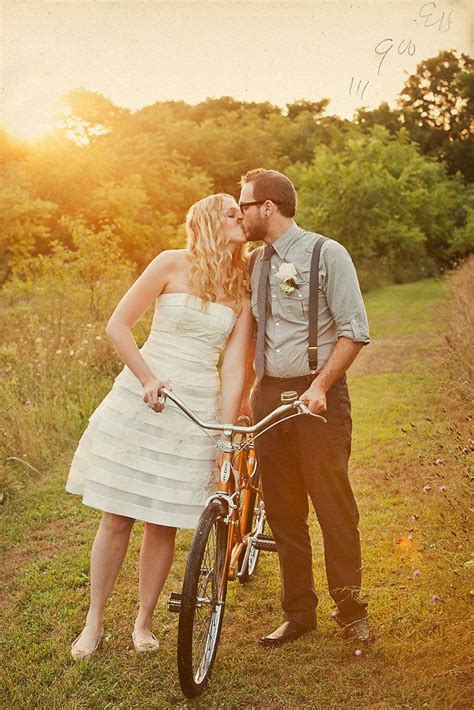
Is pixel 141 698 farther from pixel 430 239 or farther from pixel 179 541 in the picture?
pixel 430 239

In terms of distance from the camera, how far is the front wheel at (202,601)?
3.34 m

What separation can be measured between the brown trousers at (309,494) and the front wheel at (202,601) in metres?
0.47

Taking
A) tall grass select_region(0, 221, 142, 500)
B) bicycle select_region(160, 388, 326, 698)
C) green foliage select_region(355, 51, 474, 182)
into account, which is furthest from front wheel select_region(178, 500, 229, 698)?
green foliage select_region(355, 51, 474, 182)

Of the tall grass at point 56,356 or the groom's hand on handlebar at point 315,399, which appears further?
the tall grass at point 56,356

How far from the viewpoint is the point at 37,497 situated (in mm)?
6617

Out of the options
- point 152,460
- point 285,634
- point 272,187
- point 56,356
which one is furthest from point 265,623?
point 56,356

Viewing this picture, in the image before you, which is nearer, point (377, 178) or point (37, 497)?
point (37, 497)

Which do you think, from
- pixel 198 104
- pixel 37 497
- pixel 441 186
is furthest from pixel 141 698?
pixel 198 104

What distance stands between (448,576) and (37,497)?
369 cm

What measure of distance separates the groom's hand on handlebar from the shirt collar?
0.64 meters

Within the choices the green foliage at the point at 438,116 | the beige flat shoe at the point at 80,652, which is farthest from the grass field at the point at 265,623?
the green foliage at the point at 438,116

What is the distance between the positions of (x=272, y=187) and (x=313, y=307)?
0.58 metres

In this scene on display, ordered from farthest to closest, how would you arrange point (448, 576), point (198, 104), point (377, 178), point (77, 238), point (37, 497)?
point (198, 104) → point (377, 178) → point (77, 238) → point (37, 497) → point (448, 576)

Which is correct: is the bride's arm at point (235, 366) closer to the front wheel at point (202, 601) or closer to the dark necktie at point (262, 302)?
the dark necktie at point (262, 302)
